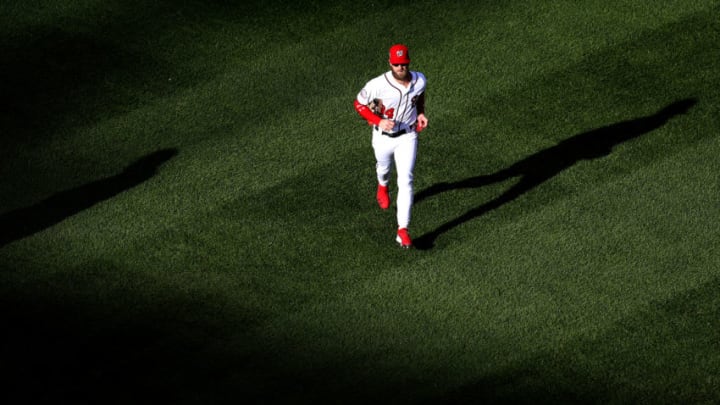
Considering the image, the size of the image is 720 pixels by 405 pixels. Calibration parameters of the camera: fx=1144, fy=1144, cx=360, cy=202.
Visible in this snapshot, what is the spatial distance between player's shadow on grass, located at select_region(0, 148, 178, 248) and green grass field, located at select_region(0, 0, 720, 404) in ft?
0.10

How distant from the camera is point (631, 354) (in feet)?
32.3

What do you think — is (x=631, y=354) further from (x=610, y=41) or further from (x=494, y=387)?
(x=610, y=41)

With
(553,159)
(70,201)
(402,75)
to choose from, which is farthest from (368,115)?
(70,201)

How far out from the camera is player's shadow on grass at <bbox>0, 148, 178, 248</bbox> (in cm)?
1196

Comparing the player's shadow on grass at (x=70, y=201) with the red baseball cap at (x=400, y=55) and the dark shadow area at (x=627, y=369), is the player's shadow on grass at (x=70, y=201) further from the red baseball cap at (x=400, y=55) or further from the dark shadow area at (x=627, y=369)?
the dark shadow area at (x=627, y=369)

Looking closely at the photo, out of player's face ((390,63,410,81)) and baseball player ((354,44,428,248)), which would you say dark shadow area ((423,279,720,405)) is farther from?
player's face ((390,63,410,81))

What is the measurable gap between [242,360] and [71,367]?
1486 mm

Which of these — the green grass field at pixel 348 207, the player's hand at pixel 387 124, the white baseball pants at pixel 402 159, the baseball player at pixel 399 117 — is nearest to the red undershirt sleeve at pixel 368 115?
the baseball player at pixel 399 117

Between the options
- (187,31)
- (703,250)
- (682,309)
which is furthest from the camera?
(187,31)

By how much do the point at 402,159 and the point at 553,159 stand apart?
91.5 inches

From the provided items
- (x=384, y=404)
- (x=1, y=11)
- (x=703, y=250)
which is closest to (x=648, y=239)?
(x=703, y=250)

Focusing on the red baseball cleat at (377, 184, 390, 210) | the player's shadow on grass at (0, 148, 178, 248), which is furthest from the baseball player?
the player's shadow on grass at (0, 148, 178, 248)

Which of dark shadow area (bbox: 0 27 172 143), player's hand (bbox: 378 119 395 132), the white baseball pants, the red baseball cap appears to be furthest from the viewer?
dark shadow area (bbox: 0 27 172 143)

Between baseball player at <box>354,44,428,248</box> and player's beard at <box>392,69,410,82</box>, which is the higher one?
player's beard at <box>392,69,410,82</box>
